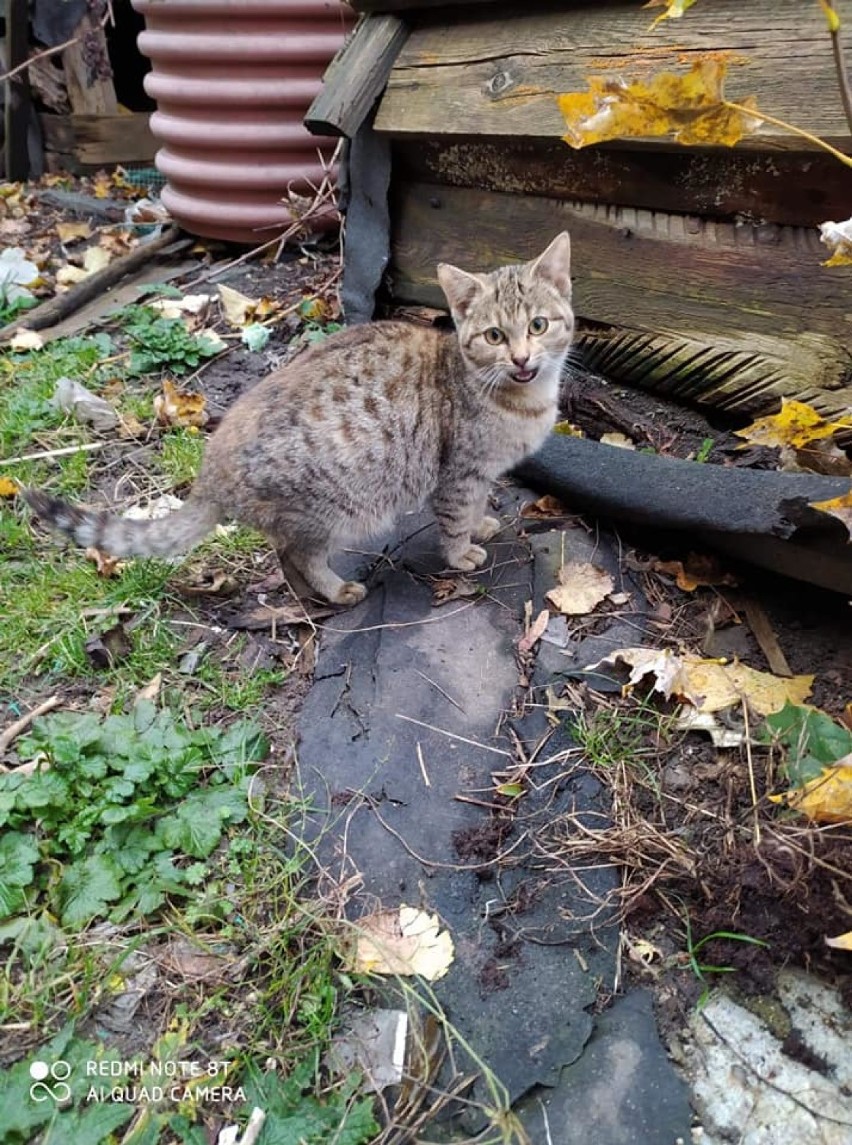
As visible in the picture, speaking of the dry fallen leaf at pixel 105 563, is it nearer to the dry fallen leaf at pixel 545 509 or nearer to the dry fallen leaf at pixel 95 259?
the dry fallen leaf at pixel 545 509

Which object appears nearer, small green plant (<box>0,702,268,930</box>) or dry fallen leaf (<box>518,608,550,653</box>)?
small green plant (<box>0,702,268,930</box>)

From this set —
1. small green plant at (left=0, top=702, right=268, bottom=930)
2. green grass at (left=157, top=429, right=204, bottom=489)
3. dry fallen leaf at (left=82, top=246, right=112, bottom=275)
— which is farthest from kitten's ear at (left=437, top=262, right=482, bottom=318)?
dry fallen leaf at (left=82, top=246, right=112, bottom=275)

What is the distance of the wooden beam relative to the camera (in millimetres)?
6215

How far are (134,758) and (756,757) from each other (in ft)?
4.81

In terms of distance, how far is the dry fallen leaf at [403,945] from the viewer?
1717mm

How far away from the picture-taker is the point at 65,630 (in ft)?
8.44

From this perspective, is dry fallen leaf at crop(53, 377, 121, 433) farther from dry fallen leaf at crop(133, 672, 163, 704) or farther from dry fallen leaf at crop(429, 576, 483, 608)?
dry fallen leaf at crop(429, 576, 483, 608)

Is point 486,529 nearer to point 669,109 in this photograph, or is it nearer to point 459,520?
point 459,520

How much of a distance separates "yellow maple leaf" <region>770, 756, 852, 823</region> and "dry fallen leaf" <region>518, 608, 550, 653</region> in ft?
3.09

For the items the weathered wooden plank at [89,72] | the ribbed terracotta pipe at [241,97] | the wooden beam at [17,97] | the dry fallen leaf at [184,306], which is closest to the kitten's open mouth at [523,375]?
the dry fallen leaf at [184,306]

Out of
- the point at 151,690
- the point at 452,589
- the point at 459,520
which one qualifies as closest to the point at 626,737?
the point at 452,589

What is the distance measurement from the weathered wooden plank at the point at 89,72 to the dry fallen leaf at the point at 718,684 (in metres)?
6.34

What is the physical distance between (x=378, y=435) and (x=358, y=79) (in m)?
1.83

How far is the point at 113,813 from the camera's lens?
194 cm
